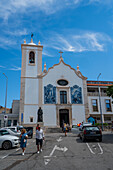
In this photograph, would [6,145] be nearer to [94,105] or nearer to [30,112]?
[30,112]

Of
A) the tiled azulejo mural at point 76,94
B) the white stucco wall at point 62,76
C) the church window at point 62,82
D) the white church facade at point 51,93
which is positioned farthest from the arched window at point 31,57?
the tiled azulejo mural at point 76,94

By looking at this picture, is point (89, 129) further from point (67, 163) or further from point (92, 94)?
point (92, 94)

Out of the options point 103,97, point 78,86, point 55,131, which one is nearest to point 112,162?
point 55,131

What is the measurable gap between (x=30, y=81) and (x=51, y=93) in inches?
200

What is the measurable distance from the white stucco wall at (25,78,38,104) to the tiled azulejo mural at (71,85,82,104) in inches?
302

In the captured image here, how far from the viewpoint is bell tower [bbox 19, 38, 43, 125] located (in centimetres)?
3131

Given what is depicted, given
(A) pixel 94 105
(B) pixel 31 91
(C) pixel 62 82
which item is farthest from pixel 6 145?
(A) pixel 94 105

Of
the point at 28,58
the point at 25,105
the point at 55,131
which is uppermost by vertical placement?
the point at 28,58

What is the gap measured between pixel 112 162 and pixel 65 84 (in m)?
28.1

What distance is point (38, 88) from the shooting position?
33125mm

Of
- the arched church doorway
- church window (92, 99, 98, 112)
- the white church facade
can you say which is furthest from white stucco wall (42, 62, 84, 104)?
the arched church doorway

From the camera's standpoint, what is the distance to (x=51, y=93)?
109ft

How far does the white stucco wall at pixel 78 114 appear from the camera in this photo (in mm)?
32419

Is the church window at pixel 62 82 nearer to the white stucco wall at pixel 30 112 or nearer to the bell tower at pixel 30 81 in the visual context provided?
the bell tower at pixel 30 81
